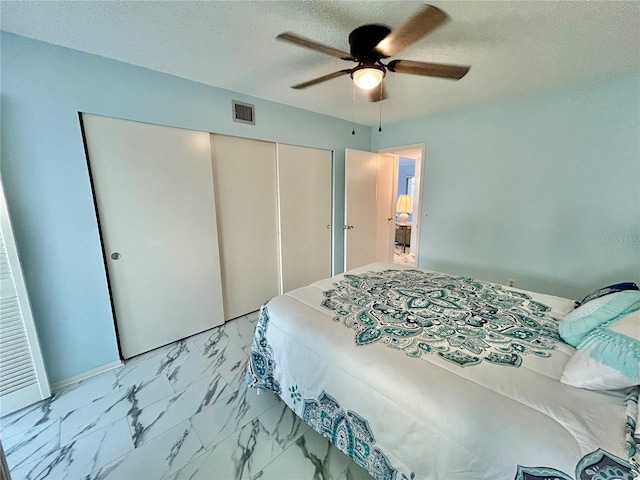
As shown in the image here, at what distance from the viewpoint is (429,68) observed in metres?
1.43

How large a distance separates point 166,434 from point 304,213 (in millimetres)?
2397

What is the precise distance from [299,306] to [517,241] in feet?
8.44

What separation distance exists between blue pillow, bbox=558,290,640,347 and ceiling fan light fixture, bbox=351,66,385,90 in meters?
1.60

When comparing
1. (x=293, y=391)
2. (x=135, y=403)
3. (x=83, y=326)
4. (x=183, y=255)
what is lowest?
(x=135, y=403)

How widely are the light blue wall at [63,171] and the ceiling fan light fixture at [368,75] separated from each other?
1.54 metres

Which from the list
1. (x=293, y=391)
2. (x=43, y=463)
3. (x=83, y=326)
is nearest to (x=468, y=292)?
(x=293, y=391)

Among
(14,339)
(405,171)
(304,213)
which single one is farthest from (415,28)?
(405,171)

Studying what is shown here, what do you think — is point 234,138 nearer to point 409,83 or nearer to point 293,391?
point 409,83

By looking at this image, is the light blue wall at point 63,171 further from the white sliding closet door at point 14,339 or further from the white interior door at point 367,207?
the white interior door at point 367,207

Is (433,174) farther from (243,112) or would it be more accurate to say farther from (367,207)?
(243,112)

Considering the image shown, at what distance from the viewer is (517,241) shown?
107 inches

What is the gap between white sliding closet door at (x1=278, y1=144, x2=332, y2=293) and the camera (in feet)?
9.83

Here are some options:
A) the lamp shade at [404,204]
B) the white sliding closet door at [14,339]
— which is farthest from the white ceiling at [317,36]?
the lamp shade at [404,204]

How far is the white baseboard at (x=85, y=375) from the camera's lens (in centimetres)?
181
